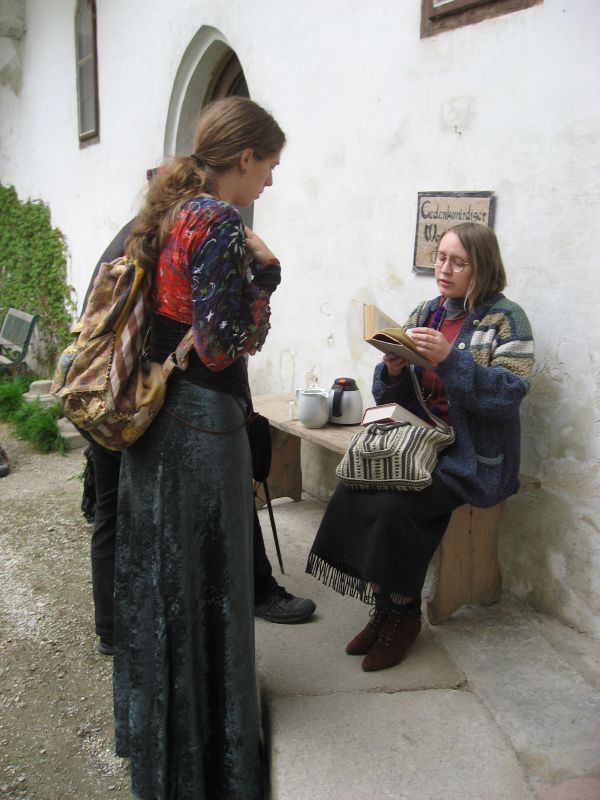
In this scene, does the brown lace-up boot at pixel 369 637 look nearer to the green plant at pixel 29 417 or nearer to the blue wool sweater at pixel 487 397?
the blue wool sweater at pixel 487 397

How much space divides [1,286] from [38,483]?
16.4 feet

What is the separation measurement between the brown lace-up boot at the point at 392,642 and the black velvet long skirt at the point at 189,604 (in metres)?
0.57

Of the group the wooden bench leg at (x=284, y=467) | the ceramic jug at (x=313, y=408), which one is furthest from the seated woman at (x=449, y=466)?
the wooden bench leg at (x=284, y=467)

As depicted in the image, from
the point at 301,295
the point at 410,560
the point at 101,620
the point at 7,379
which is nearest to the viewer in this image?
the point at 410,560

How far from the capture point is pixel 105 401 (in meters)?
1.68

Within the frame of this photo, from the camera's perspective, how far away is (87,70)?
6.79 meters

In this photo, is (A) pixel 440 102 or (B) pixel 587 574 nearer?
(B) pixel 587 574

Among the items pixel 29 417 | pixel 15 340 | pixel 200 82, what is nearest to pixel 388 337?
pixel 200 82

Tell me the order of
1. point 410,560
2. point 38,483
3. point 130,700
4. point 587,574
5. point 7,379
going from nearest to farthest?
1. point 130,700
2. point 410,560
3. point 587,574
4. point 38,483
5. point 7,379

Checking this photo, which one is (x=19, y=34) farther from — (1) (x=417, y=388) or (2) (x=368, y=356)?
(1) (x=417, y=388)

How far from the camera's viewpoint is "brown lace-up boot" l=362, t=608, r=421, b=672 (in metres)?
2.36

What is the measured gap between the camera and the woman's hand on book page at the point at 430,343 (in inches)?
87.4

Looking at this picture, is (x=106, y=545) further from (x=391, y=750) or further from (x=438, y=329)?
(x=438, y=329)

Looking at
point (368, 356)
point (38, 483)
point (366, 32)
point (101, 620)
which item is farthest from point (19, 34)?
point (101, 620)
